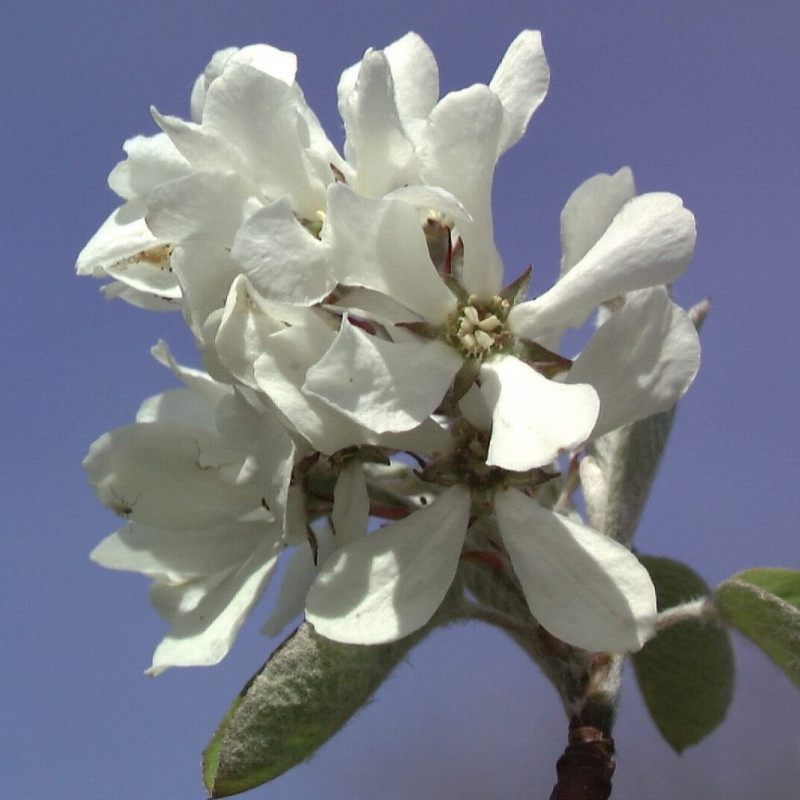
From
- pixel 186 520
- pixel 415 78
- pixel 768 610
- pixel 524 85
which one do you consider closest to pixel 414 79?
pixel 415 78

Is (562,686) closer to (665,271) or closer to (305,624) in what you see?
(305,624)

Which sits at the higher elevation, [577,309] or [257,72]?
[257,72]

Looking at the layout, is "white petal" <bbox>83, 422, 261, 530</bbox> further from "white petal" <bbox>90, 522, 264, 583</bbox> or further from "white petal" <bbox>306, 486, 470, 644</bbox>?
"white petal" <bbox>306, 486, 470, 644</bbox>

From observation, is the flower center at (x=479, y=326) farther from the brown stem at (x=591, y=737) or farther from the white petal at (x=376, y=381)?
the brown stem at (x=591, y=737)

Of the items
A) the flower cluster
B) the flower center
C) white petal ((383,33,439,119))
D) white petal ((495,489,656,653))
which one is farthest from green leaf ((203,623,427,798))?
white petal ((383,33,439,119))

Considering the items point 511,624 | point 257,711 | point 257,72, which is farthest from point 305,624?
point 257,72

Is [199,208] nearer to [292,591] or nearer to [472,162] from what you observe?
[472,162]
